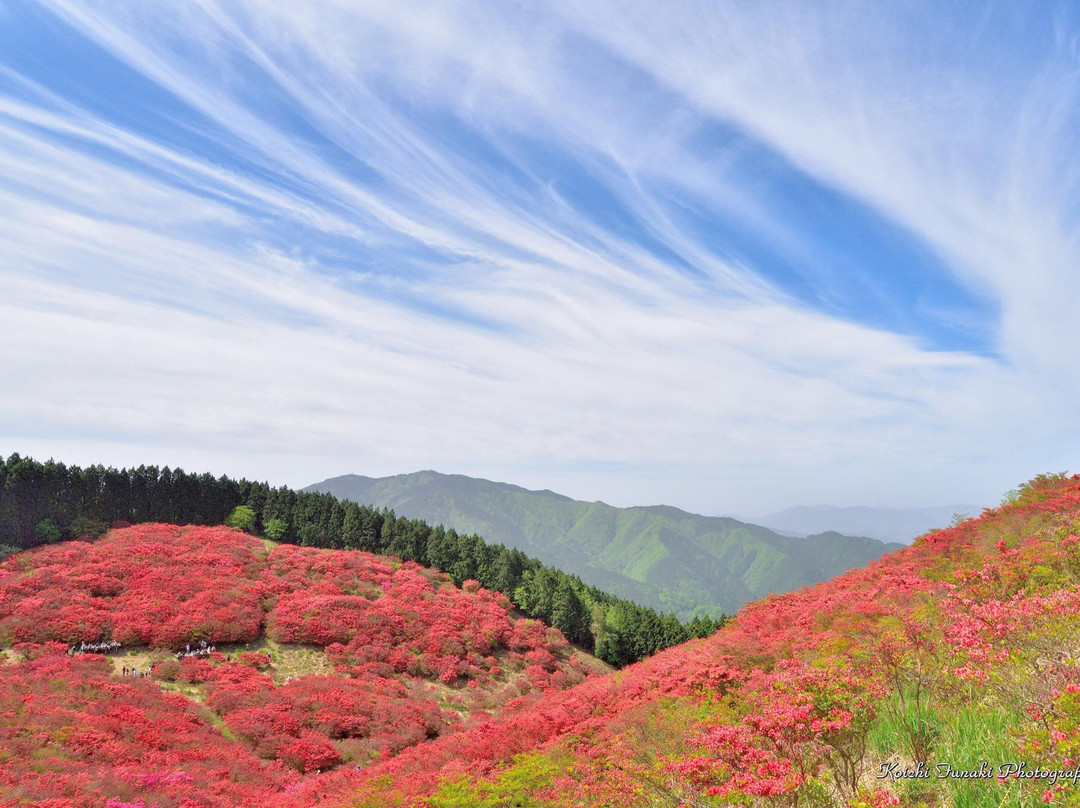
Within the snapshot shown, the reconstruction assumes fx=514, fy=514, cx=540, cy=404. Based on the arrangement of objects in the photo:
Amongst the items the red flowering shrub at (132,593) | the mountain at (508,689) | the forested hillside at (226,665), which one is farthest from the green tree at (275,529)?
the red flowering shrub at (132,593)

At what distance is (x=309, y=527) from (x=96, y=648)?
32.4m

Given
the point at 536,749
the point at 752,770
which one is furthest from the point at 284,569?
the point at 752,770

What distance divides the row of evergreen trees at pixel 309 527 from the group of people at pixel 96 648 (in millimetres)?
20978

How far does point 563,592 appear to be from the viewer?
A: 54906 millimetres

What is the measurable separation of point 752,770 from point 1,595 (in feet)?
141

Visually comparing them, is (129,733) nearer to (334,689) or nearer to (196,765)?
(196,765)

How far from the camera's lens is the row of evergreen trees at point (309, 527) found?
154ft

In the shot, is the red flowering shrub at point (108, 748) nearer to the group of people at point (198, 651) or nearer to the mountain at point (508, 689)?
the mountain at point (508, 689)

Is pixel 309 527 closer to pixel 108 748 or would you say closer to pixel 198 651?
pixel 198 651

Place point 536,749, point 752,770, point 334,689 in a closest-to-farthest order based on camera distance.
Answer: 1. point 752,770
2. point 536,749
3. point 334,689

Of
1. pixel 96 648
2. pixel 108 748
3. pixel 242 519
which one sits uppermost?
pixel 242 519

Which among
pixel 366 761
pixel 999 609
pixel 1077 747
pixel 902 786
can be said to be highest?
pixel 999 609

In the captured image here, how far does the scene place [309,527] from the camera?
60719 millimetres

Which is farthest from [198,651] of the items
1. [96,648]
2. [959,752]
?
[959,752]
